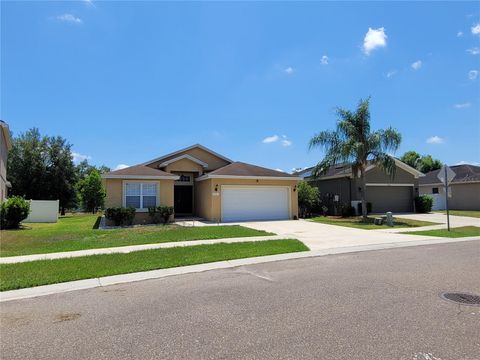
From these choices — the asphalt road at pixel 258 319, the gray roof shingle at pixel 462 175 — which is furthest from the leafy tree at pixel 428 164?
the asphalt road at pixel 258 319

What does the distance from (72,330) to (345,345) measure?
11.4 feet

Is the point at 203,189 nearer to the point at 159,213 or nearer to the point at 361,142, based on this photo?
the point at 159,213

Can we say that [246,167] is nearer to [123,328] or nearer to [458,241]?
[458,241]

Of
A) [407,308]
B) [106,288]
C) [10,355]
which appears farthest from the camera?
[106,288]

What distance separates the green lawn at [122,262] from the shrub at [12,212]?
9.86m

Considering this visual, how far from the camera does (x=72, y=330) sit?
4668 mm

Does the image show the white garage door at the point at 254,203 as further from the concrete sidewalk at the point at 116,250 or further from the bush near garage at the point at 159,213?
the concrete sidewalk at the point at 116,250

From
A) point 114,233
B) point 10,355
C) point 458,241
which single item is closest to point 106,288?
point 10,355

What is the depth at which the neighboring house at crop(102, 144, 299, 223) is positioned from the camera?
20297 mm

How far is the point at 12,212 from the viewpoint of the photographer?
56.5 ft

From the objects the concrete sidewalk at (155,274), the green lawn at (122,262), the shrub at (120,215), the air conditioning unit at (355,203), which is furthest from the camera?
the air conditioning unit at (355,203)

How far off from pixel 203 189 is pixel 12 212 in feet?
35.1

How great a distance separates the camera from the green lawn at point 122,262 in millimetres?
7567

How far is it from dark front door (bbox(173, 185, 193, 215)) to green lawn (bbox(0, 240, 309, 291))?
13.8 metres
